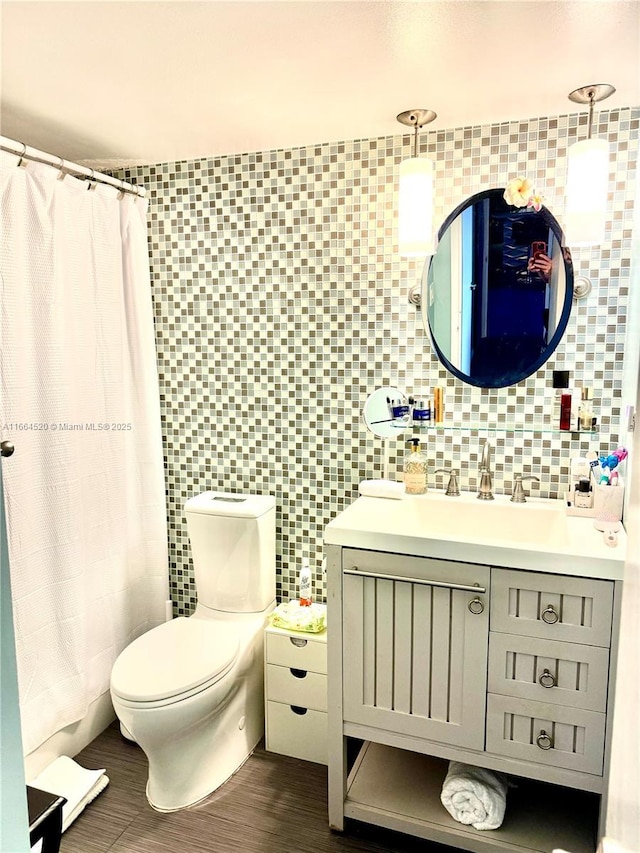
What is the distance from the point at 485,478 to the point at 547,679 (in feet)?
2.37

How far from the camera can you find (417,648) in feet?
6.23

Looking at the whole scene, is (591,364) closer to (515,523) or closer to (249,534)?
(515,523)

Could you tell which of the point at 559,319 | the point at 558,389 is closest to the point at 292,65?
the point at 559,319

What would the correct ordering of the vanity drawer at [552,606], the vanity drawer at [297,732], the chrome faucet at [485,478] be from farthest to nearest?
the vanity drawer at [297,732], the chrome faucet at [485,478], the vanity drawer at [552,606]

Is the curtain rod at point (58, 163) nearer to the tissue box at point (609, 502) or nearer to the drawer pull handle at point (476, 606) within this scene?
the drawer pull handle at point (476, 606)

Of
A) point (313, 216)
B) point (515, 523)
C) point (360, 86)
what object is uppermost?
point (360, 86)

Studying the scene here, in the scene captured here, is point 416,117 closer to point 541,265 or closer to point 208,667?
point 541,265

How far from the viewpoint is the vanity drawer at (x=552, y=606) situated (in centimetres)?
169

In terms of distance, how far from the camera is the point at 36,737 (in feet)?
7.16

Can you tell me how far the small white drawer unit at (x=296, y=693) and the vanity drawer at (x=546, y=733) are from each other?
0.71 m

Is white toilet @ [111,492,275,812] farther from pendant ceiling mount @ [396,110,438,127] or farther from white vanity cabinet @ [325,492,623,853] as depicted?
pendant ceiling mount @ [396,110,438,127]

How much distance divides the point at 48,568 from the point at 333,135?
6.07 feet

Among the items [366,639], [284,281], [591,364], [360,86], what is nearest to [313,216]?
[284,281]

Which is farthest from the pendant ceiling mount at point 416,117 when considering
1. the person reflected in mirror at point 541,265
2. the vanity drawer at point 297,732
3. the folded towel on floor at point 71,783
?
the folded towel on floor at point 71,783
